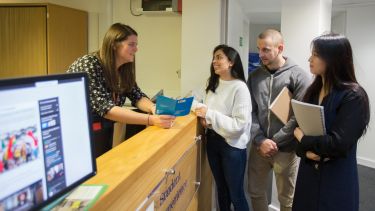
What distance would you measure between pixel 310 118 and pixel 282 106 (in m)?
0.46

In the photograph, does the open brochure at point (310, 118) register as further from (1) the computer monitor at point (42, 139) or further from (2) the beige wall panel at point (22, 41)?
(2) the beige wall panel at point (22, 41)

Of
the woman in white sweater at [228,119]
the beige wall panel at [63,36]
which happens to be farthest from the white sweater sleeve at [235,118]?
the beige wall panel at [63,36]

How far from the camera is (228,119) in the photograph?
84.2 inches

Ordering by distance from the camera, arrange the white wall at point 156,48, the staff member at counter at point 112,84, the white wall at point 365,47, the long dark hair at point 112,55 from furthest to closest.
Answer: the white wall at point 365,47
the white wall at point 156,48
the long dark hair at point 112,55
the staff member at counter at point 112,84

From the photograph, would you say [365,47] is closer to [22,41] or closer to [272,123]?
[272,123]

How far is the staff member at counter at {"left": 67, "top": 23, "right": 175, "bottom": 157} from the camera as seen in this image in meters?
1.72

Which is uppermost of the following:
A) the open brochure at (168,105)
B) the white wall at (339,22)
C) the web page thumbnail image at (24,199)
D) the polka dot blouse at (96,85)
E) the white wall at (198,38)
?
the white wall at (339,22)

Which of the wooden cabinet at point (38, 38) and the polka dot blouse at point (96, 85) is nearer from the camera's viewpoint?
the polka dot blouse at point (96, 85)

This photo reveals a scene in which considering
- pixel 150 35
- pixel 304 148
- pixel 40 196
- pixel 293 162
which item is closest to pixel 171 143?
pixel 304 148

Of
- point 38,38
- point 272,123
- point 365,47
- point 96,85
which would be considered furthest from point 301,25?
point 38,38

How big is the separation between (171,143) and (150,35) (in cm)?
253

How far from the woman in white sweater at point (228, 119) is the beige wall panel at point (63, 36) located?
2.03 metres

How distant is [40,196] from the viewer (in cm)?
72

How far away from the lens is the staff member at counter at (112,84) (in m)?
1.72
